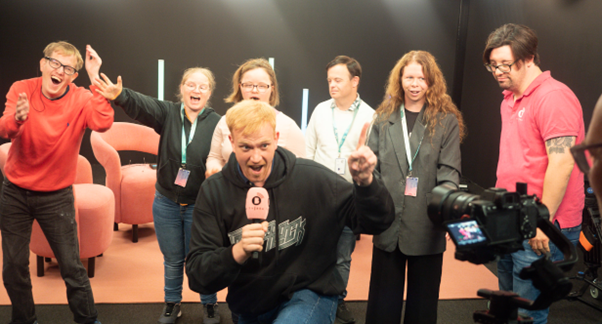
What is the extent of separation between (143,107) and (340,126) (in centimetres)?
124

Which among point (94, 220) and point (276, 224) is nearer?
point (276, 224)

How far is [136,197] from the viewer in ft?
14.7

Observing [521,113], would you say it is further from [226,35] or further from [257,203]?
[226,35]

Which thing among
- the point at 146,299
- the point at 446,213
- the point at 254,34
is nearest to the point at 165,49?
the point at 254,34

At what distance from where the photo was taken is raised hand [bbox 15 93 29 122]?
238 centimetres

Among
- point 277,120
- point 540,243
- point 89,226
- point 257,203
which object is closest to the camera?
point 257,203

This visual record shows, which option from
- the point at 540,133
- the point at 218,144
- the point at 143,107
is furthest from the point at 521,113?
the point at 143,107

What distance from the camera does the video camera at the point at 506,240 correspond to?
124 centimetres

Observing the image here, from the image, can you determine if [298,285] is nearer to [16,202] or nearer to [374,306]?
[374,306]

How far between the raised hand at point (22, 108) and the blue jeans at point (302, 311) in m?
1.53

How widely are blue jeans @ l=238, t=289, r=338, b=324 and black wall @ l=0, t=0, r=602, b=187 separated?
16.4 ft

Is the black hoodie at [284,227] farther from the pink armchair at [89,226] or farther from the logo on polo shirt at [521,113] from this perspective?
the pink armchair at [89,226]

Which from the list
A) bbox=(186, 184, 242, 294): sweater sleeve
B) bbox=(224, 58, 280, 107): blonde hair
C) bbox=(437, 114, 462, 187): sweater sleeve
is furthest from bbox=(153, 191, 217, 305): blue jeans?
bbox=(437, 114, 462, 187): sweater sleeve

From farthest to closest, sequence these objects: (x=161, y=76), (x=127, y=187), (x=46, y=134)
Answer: (x=161, y=76) → (x=127, y=187) → (x=46, y=134)
